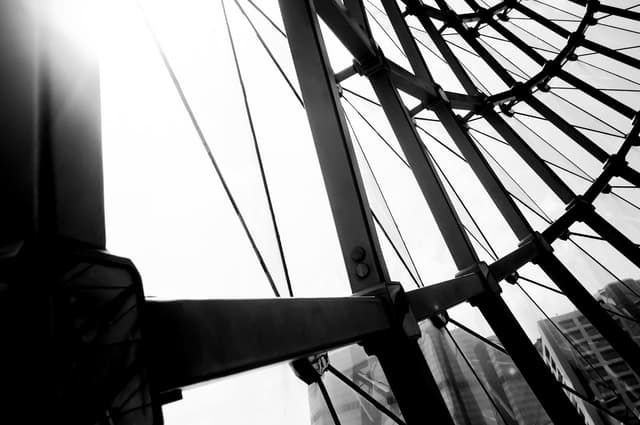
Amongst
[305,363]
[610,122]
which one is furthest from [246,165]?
[610,122]

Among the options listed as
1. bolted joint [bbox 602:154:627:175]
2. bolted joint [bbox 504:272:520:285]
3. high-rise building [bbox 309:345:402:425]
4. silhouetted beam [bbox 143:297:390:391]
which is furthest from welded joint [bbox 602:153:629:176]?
silhouetted beam [bbox 143:297:390:391]

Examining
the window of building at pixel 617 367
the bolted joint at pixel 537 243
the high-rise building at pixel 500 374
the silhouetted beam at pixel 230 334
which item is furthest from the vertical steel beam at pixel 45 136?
the window of building at pixel 617 367

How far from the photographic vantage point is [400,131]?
468 cm

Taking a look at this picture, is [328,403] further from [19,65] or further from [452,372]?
[452,372]

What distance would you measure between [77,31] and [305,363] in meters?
1.84

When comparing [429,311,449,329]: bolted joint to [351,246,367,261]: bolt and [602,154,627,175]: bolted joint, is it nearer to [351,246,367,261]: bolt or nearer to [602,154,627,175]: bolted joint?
[351,246,367,261]: bolt

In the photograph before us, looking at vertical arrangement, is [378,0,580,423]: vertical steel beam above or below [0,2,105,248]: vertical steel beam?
below

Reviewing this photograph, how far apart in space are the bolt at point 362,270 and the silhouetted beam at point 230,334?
0.67 meters

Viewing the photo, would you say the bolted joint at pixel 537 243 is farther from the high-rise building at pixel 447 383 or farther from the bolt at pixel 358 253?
the bolt at pixel 358 253

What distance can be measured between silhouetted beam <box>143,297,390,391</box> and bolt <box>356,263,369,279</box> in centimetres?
67

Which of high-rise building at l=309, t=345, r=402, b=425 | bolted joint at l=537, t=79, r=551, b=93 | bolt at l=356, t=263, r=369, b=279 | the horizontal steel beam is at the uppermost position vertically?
bolted joint at l=537, t=79, r=551, b=93

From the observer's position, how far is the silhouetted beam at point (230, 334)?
646 mm

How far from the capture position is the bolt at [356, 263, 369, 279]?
2.02 m

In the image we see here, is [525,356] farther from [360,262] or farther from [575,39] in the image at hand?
[575,39]
